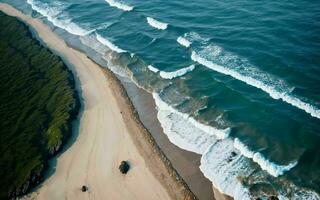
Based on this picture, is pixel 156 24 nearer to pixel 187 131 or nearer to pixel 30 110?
pixel 30 110

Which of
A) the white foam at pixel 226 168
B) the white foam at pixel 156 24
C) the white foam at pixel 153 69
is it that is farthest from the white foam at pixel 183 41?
the white foam at pixel 226 168

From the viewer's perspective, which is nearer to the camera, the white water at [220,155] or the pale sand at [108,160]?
the white water at [220,155]

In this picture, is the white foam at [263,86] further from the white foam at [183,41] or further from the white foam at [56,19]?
the white foam at [56,19]

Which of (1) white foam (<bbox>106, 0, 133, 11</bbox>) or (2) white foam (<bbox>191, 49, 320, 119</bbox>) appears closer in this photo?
(2) white foam (<bbox>191, 49, 320, 119</bbox>)

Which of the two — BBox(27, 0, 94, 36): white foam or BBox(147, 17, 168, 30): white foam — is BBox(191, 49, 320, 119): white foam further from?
BBox(27, 0, 94, 36): white foam

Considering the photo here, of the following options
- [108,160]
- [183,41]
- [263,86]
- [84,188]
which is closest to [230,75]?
[263,86]

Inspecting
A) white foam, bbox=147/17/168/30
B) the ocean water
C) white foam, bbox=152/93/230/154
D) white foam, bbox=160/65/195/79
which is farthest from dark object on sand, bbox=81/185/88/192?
white foam, bbox=147/17/168/30
